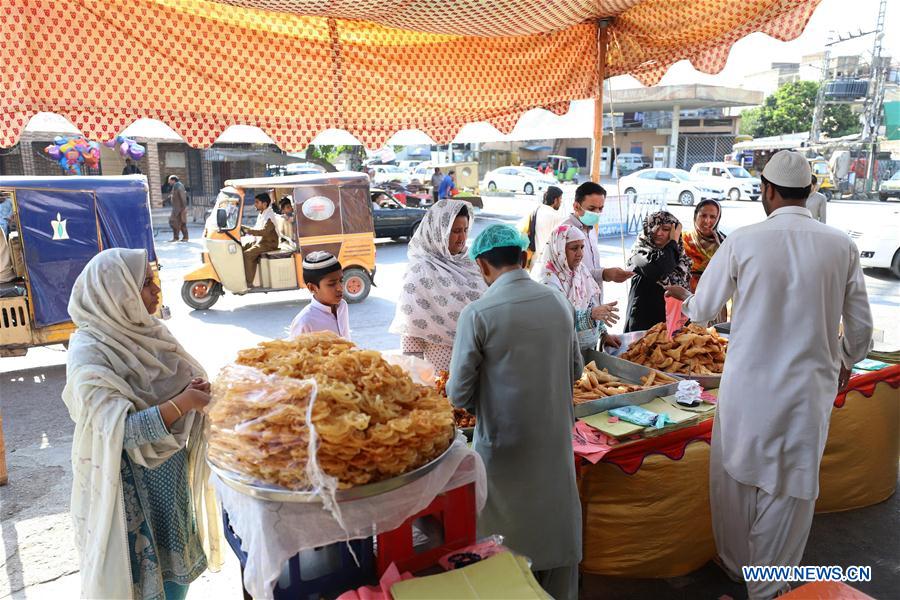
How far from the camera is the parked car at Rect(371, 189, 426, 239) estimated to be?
15469mm

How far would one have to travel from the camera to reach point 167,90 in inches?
138

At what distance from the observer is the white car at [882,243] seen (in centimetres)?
1070

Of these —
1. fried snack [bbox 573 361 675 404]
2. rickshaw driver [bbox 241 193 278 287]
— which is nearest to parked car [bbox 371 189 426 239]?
rickshaw driver [bbox 241 193 278 287]

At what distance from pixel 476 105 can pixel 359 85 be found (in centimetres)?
97

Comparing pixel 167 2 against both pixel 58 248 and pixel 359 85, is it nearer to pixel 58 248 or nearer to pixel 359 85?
pixel 359 85

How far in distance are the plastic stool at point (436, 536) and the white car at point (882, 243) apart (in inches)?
450

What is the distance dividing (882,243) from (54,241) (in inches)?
507

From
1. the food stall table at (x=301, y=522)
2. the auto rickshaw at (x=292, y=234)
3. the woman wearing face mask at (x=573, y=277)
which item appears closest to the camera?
the food stall table at (x=301, y=522)

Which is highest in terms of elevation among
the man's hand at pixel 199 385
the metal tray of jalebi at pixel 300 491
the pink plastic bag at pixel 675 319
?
the man's hand at pixel 199 385

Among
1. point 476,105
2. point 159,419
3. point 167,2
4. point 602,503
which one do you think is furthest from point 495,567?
point 476,105

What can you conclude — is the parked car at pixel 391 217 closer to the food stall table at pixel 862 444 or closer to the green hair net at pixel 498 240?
the food stall table at pixel 862 444

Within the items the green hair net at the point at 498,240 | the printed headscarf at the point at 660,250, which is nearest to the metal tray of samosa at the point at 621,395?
the green hair net at the point at 498,240

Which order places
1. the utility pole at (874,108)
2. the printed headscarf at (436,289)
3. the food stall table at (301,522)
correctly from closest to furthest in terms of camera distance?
the food stall table at (301,522) < the printed headscarf at (436,289) < the utility pole at (874,108)

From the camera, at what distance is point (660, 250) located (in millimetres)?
4602
